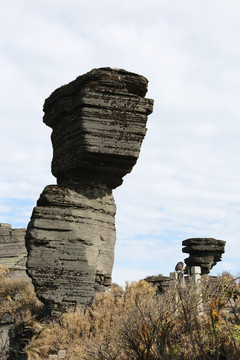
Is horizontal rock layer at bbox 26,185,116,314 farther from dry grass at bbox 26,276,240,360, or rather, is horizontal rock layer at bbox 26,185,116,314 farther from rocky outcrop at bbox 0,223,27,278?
rocky outcrop at bbox 0,223,27,278

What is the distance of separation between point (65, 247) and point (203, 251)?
1661 centimetres

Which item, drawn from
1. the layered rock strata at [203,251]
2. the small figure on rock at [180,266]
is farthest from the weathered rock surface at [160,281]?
the layered rock strata at [203,251]

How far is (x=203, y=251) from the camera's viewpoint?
2773 centimetres

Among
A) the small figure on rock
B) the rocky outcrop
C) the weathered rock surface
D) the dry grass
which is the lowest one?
the dry grass

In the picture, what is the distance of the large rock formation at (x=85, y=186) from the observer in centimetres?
1262

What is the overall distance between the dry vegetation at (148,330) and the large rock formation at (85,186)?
0.89m

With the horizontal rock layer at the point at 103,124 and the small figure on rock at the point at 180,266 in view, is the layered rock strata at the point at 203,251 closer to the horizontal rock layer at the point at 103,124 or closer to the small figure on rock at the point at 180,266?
the small figure on rock at the point at 180,266

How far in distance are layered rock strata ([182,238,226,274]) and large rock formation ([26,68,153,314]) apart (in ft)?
47.1

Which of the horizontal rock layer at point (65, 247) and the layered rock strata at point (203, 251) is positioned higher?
the layered rock strata at point (203, 251)

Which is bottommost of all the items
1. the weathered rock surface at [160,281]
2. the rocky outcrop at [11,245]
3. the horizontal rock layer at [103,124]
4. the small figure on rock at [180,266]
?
the weathered rock surface at [160,281]

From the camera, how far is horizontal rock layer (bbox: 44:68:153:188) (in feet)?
43.0

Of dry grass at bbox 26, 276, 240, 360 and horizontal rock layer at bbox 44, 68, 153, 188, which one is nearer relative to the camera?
dry grass at bbox 26, 276, 240, 360

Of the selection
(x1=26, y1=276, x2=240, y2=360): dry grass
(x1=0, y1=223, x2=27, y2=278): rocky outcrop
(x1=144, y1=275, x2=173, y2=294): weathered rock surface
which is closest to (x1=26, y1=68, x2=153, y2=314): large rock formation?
(x1=26, y1=276, x2=240, y2=360): dry grass

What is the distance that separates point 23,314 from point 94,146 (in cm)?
524
